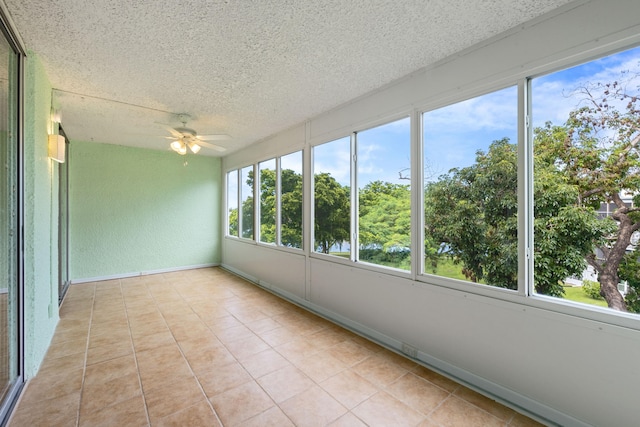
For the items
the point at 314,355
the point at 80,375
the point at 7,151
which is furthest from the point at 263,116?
the point at 80,375

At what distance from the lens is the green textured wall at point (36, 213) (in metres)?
2.07

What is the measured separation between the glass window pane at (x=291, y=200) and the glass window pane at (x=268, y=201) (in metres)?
0.25

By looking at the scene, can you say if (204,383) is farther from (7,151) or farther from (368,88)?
(368,88)

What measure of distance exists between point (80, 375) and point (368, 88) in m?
3.53

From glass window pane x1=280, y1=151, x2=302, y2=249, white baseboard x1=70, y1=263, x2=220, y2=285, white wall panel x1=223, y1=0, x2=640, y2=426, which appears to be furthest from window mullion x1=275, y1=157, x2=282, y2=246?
white baseboard x1=70, y1=263, x2=220, y2=285

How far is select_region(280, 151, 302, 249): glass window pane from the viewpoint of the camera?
3.91 m

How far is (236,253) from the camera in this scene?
5.56 metres

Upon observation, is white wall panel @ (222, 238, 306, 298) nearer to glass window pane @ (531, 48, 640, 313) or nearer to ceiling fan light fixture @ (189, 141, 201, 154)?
ceiling fan light fixture @ (189, 141, 201, 154)

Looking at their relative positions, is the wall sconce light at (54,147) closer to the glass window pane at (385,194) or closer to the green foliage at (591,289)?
the glass window pane at (385,194)

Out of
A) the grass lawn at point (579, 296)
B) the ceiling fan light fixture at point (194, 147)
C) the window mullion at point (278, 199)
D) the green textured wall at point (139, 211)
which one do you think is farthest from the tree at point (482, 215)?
the green textured wall at point (139, 211)

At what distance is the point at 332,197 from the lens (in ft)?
11.2

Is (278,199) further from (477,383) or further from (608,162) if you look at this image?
(608,162)

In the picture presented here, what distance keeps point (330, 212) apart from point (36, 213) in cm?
272

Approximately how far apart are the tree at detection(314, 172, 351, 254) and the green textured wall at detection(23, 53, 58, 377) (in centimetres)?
264
